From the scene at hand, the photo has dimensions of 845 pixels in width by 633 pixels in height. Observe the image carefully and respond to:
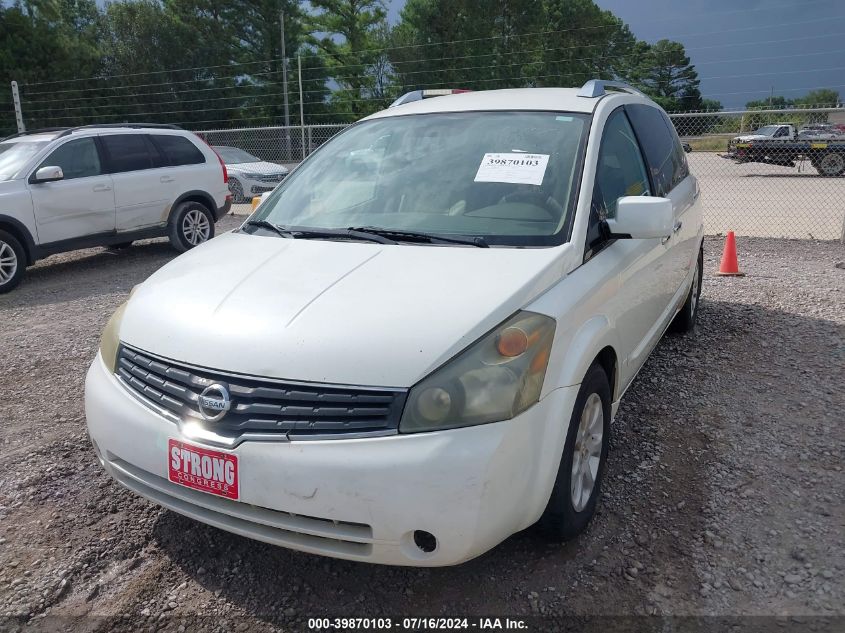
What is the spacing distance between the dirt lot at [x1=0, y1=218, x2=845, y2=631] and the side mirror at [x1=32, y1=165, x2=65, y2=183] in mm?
4104

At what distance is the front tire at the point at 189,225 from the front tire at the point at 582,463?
24.6 ft

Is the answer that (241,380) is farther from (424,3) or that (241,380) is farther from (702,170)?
(424,3)

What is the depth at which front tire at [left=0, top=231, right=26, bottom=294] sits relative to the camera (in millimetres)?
7902

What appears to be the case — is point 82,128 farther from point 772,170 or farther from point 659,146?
point 772,170

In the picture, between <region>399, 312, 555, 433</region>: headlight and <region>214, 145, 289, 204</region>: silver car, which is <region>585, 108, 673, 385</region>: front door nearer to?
<region>399, 312, 555, 433</region>: headlight

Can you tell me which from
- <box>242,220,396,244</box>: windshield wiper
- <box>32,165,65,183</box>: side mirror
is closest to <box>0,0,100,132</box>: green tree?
<box>32,165,65,183</box>: side mirror

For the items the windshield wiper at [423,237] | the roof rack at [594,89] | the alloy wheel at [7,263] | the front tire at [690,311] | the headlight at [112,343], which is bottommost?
the alloy wheel at [7,263]

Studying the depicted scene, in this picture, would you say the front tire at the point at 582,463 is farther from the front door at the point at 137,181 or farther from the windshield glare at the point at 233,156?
the windshield glare at the point at 233,156

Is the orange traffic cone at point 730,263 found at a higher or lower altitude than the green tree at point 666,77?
lower

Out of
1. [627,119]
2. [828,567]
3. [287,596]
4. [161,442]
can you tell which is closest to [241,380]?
[161,442]

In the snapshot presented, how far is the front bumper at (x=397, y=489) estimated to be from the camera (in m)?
2.17

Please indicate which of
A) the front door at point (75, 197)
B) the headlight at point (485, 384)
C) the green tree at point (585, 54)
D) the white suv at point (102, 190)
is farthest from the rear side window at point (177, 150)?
the green tree at point (585, 54)

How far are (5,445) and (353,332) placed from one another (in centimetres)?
261

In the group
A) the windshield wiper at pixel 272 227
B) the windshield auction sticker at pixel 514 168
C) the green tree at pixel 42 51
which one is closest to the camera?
the windshield auction sticker at pixel 514 168
